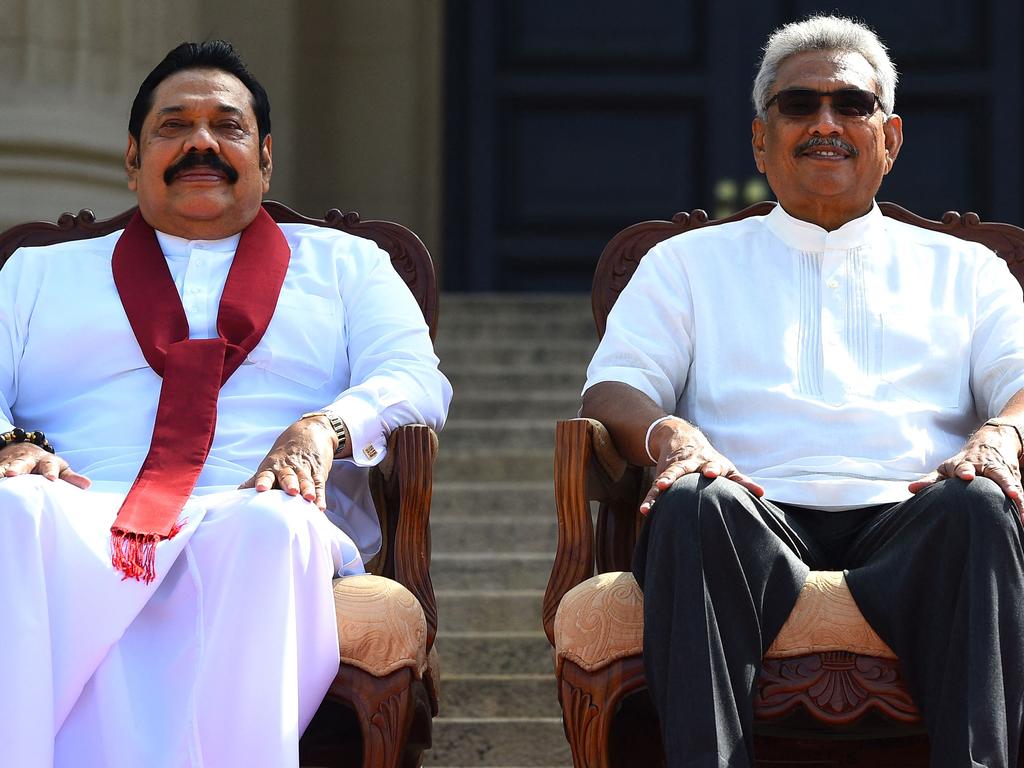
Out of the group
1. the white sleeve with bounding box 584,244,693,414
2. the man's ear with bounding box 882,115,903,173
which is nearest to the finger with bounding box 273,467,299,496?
the white sleeve with bounding box 584,244,693,414

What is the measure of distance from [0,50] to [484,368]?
2.00m

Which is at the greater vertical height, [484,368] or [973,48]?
[973,48]

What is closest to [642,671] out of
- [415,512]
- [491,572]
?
[415,512]

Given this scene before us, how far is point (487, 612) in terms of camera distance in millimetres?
4297

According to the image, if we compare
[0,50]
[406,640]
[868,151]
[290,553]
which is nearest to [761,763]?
[406,640]

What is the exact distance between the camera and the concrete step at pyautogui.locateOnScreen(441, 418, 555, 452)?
17.3 feet

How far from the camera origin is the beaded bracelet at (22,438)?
2930 millimetres

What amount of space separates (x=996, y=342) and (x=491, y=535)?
193 centimetres

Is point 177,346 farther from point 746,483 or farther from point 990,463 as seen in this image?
point 990,463

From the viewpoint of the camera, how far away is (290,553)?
2.61 m

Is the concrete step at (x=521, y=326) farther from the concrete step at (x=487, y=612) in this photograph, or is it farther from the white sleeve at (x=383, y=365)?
the white sleeve at (x=383, y=365)

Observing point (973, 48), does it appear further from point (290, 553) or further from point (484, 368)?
point (290, 553)

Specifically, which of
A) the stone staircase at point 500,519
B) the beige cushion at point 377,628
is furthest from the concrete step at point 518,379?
the beige cushion at point 377,628

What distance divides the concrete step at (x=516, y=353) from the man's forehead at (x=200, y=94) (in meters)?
2.43
